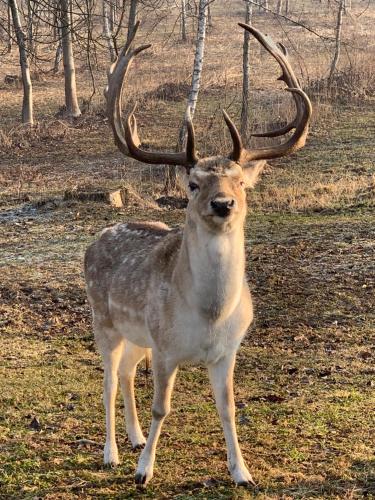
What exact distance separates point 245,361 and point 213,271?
2869 mm

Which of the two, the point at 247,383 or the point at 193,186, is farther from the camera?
the point at 247,383

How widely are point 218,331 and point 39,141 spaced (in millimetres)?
18722

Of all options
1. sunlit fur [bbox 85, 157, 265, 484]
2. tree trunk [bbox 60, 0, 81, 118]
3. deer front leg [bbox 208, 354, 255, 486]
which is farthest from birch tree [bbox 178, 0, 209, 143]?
deer front leg [bbox 208, 354, 255, 486]

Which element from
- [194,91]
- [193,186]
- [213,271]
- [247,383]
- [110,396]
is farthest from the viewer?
[194,91]

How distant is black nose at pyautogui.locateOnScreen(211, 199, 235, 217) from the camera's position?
4586 mm

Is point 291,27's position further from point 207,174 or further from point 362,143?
point 207,174

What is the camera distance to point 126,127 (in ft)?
18.1

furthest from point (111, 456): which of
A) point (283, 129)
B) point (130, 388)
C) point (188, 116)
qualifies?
point (283, 129)

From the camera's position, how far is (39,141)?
22.8 m

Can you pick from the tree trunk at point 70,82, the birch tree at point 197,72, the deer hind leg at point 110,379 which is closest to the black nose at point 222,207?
the deer hind leg at point 110,379

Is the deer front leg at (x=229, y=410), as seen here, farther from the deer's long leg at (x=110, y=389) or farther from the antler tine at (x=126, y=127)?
the antler tine at (x=126, y=127)

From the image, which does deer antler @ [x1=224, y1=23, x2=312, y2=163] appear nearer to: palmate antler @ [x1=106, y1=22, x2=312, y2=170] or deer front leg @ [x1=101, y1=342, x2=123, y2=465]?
palmate antler @ [x1=106, y1=22, x2=312, y2=170]

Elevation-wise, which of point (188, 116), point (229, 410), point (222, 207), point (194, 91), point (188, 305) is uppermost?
point (188, 116)

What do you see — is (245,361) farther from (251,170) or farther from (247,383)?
(251,170)
